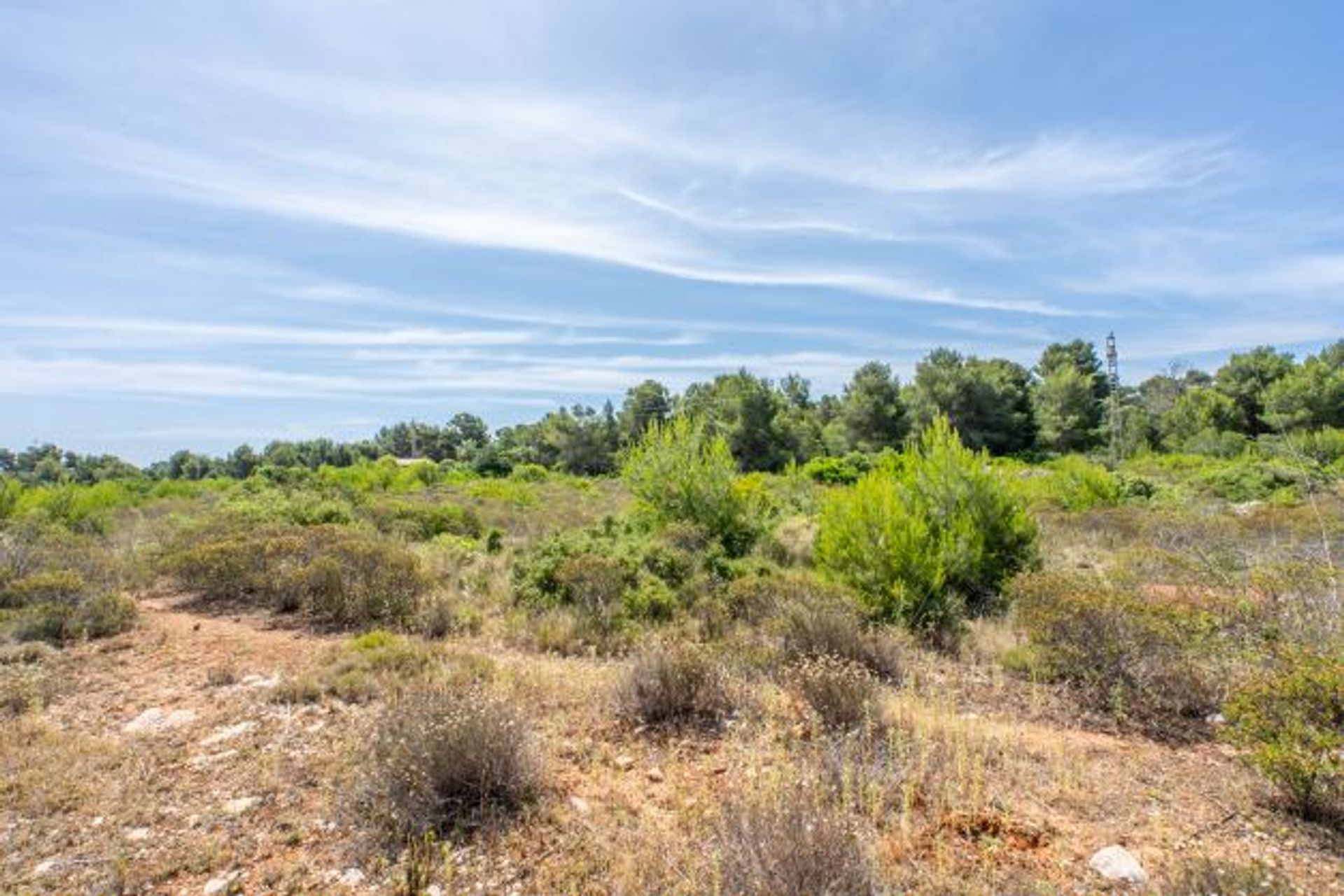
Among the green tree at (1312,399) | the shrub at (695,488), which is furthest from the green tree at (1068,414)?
the shrub at (695,488)

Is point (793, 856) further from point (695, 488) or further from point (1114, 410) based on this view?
point (1114, 410)

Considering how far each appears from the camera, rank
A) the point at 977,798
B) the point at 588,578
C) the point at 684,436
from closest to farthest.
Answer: the point at 977,798 → the point at 588,578 → the point at 684,436

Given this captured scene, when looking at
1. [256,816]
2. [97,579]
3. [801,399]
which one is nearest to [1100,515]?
[256,816]

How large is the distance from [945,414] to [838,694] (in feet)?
102

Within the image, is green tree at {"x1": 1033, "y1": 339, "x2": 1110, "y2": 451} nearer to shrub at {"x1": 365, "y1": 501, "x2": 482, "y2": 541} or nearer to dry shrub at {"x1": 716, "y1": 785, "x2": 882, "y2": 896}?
shrub at {"x1": 365, "y1": 501, "x2": 482, "y2": 541}

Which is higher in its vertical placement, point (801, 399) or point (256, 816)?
point (801, 399)

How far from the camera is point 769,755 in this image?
4.21 metres

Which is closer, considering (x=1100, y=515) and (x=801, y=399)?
(x=1100, y=515)

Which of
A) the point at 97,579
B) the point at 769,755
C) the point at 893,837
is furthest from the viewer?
the point at 97,579

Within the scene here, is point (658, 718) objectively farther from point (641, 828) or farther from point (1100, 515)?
point (1100, 515)

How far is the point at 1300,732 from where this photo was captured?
3.66m

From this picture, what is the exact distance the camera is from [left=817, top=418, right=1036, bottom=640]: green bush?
24.6 ft

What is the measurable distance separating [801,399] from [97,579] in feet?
164

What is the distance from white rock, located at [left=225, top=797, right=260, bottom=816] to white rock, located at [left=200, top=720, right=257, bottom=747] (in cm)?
98
